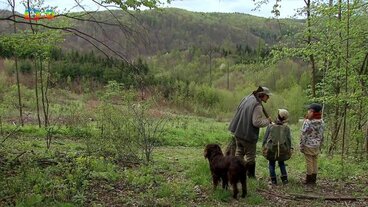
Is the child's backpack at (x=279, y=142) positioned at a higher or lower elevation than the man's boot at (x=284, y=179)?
higher

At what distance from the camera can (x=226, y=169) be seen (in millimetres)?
7199

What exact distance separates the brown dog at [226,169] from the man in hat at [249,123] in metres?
0.81

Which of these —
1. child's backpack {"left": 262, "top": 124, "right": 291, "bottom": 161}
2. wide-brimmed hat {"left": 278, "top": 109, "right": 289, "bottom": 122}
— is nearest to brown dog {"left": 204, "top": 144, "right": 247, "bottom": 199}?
child's backpack {"left": 262, "top": 124, "right": 291, "bottom": 161}

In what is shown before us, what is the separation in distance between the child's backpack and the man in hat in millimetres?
446

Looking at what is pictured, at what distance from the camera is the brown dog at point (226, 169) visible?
7.03 m

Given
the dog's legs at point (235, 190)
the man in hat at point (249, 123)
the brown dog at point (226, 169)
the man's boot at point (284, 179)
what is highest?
the man in hat at point (249, 123)

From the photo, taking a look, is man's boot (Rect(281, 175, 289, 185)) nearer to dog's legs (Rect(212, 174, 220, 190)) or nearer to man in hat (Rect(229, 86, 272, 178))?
man in hat (Rect(229, 86, 272, 178))

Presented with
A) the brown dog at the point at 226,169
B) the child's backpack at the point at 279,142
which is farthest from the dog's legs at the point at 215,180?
the child's backpack at the point at 279,142

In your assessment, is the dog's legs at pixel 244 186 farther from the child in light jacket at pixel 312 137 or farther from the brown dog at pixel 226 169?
the child in light jacket at pixel 312 137

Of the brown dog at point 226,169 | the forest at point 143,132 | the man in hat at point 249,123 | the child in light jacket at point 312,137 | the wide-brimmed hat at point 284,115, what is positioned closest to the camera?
the forest at point 143,132

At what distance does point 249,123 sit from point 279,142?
873 millimetres

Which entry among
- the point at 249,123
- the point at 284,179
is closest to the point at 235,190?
the point at 249,123

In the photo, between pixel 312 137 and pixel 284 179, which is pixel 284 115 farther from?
pixel 284 179

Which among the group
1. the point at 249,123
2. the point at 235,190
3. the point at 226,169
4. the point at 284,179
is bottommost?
the point at 284,179
